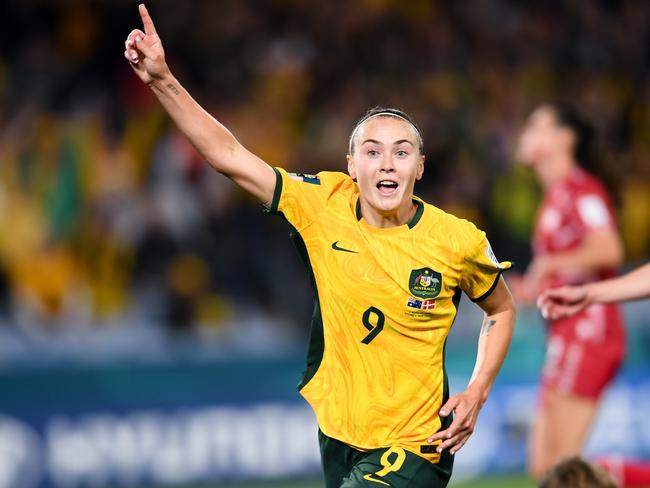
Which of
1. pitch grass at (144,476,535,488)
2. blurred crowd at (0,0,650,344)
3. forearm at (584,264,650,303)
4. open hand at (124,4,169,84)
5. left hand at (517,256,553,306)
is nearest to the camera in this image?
open hand at (124,4,169,84)

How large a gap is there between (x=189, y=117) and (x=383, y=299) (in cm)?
100

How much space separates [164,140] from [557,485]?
23.6 ft

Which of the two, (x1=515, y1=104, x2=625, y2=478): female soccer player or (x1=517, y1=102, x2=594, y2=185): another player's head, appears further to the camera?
(x1=517, y1=102, x2=594, y2=185): another player's head

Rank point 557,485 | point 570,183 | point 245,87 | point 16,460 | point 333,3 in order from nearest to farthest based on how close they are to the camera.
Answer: point 557,485
point 570,183
point 16,460
point 245,87
point 333,3

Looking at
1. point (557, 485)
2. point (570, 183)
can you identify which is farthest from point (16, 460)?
point (557, 485)

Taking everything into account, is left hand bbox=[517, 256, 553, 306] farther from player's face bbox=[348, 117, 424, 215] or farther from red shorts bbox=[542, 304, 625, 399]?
player's face bbox=[348, 117, 424, 215]

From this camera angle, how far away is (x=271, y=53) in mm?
12016

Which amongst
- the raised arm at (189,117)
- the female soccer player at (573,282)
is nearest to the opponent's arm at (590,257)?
the female soccer player at (573,282)

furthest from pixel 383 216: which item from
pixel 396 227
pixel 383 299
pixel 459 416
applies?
pixel 459 416

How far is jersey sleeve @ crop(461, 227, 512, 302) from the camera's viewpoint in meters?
4.62

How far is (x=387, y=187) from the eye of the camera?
4496 mm

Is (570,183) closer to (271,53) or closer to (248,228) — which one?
(248,228)

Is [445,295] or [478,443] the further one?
[478,443]

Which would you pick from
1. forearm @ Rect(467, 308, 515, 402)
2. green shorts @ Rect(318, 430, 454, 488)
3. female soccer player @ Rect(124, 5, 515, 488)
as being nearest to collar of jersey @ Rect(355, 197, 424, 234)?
female soccer player @ Rect(124, 5, 515, 488)
